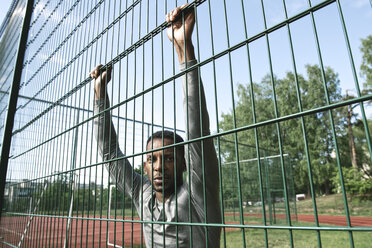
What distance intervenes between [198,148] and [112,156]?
2.99 feet

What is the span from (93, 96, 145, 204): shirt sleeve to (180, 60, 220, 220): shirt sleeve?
0.56m

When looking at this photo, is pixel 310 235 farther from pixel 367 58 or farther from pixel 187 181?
pixel 367 58

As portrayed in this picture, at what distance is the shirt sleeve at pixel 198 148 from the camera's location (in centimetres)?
115

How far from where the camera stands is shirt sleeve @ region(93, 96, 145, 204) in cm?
167

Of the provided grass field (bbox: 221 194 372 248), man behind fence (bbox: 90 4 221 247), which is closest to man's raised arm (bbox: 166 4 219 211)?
man behind fence (bbox: 90 4 221 247)

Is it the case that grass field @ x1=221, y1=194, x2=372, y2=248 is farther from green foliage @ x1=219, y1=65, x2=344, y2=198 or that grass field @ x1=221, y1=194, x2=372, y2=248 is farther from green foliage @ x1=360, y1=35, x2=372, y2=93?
green foliage @ x1=360, y1=35, x2=372, y2=93

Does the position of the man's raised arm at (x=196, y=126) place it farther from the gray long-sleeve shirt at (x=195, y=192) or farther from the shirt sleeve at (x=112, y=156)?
the shirt sleeve at (x=112, y=156)

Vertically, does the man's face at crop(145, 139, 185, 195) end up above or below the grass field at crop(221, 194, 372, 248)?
above

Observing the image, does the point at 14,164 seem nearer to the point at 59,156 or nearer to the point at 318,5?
the point at 59,156

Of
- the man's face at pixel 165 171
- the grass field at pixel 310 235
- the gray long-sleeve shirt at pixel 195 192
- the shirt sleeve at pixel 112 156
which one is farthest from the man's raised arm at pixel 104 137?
the grass field at pixel 310 235

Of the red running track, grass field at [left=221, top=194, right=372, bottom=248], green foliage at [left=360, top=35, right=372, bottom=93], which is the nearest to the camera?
the red running track

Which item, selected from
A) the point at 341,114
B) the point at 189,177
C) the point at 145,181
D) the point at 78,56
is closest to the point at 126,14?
the point at 78,56

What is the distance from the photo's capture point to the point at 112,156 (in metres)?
1.88

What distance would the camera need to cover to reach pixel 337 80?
2431 centimetres
